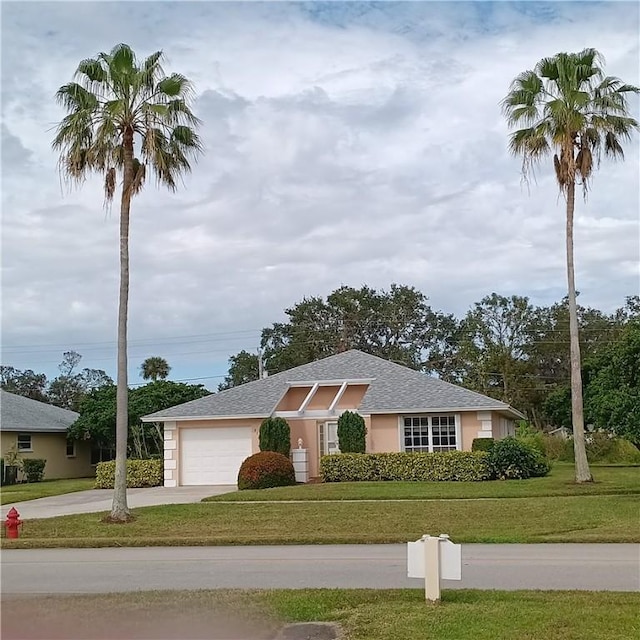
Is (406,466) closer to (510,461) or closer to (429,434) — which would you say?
(429,434)

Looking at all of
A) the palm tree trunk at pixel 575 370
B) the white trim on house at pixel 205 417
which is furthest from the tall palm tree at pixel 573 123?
the white trim on house at pixel 205 417

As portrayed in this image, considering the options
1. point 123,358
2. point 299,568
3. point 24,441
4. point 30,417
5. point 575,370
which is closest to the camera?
point 299,568

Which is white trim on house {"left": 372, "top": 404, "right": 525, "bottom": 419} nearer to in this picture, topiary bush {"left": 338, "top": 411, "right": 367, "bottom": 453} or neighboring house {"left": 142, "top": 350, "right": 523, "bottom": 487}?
neighboring house {"left": 142, "top": 350, "right": 523, "bottom": 487}

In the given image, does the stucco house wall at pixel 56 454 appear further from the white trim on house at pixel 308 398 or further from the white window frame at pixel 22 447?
the white trim on house at pixel 308 398

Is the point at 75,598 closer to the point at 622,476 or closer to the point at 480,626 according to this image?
the point at 480,626

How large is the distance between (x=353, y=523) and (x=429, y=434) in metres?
13.4

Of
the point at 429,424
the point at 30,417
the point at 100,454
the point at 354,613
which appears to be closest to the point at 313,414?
the point at 429,424

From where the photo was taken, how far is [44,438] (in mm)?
42375

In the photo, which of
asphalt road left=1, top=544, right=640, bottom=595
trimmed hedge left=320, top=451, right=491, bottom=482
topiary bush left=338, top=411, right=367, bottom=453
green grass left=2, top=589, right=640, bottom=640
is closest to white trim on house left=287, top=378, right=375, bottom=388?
topiary bush left=338, top=411, right=367, bottom=453

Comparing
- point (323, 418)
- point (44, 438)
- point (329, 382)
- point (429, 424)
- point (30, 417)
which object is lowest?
point (44, 438)

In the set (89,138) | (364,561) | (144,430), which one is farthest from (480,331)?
(364,561)

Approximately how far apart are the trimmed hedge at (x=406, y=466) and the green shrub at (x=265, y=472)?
1692 millimetres

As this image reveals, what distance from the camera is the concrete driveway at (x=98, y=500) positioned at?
23.1 m

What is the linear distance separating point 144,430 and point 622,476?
22.0 meters
